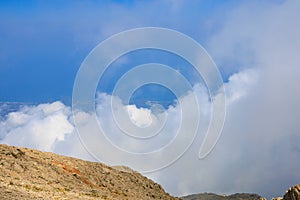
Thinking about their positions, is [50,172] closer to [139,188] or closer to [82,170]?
[82,170]

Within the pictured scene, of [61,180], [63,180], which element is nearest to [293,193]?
[63,180]

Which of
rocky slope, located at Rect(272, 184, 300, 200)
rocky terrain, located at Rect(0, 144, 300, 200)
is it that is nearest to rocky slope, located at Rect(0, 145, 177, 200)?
rocky terrain, located at Rect(0, 144, 300, 200)

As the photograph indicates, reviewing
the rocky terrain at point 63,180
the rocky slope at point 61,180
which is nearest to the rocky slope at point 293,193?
the rocky terrain at point 63,180

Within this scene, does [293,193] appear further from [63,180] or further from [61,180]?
[61,180]

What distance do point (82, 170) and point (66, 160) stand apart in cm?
461

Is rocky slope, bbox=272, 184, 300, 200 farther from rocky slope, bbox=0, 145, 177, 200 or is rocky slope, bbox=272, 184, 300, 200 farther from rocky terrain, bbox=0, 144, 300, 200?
rocky slope, bbox=0, 145, 177, 200

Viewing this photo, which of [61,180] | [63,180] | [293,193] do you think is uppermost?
[63,180]

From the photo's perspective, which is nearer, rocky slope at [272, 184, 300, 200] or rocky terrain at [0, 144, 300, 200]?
rocky terrain at [0, 144, 300, 200]

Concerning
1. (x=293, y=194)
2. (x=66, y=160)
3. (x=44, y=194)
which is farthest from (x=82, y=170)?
(x=293, y=194)

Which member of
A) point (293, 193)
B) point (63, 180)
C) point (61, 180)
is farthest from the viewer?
point (293, 193)

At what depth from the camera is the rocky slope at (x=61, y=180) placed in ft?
207

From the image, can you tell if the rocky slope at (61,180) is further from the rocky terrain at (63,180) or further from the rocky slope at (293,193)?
the rocky slope at (293,193)

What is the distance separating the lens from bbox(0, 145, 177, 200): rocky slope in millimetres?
63156

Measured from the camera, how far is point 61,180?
79625 millimetres
